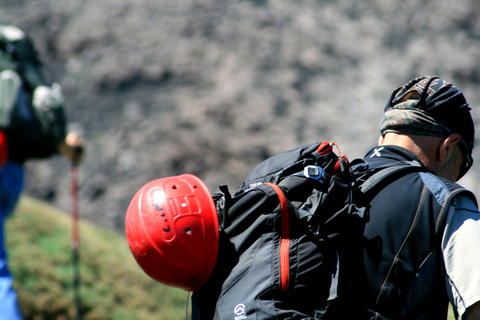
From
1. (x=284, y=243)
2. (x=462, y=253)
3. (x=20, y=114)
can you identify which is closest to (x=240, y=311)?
(x=284, y=243)

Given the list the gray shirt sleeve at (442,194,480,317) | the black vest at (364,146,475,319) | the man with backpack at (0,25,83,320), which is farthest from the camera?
the man with backpack at (0,25,83,320)

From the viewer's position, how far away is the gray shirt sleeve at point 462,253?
1.59 metres

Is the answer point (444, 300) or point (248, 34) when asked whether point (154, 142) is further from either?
point (444, 300)

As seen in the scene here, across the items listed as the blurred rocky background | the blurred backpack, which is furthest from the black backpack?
the blurred rocky background

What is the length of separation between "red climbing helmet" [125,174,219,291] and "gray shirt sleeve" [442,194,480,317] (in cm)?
86

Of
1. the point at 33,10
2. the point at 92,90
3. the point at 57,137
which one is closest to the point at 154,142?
the point at 92,90

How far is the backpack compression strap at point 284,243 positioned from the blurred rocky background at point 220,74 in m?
6.45

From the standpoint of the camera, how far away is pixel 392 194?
1822 mm

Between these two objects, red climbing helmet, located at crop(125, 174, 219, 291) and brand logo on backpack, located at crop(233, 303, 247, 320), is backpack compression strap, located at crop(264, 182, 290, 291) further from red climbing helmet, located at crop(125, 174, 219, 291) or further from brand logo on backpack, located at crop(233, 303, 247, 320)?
red climbing helmet, located at crop(125, 174, 219, 291)

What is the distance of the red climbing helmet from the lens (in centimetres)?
173

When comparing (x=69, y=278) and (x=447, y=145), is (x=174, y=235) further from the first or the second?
(x=69, y=278)

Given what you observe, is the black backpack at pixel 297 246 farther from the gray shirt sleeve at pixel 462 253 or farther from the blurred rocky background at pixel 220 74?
the blurred rocky background at pixel 220 74

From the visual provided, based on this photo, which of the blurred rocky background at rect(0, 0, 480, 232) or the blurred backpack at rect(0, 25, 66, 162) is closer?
the blurred backpack at rect(0, 25, 66, 162)

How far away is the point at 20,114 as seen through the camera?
3828 mm
